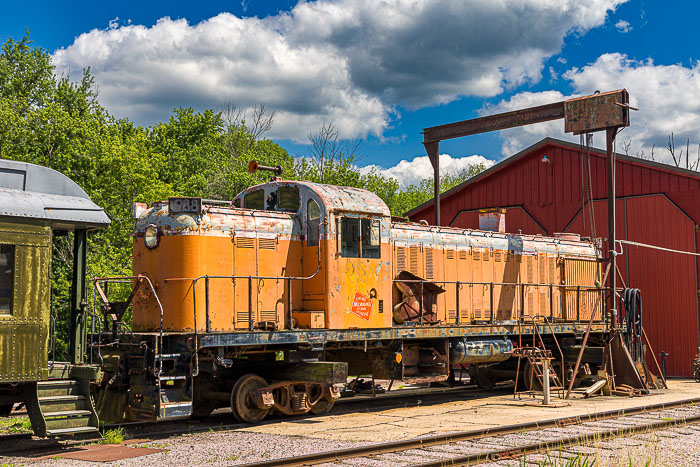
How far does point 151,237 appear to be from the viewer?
12.0 metres

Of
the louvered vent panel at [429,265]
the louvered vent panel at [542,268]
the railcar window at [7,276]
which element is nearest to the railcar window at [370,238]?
the louvered vent panel at [429,265]

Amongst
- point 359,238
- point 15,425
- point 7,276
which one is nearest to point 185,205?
point 7,276

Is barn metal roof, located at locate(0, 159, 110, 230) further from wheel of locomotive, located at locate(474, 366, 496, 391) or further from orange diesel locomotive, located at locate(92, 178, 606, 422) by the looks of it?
wheel of locomotive, located at locate(474, 366, 496, 391)

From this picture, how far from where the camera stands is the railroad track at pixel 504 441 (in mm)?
8703

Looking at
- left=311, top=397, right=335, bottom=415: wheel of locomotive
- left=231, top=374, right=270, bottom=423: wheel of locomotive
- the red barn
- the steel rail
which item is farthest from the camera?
the red barn

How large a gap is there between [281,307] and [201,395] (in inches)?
82.6

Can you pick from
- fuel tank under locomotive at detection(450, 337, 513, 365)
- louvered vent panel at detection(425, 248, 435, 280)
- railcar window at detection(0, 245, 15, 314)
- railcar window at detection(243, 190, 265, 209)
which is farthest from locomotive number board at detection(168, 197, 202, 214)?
fuel tank under locomotive at detection(450, 337, 513, 365)

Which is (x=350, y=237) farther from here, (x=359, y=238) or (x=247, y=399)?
(x=247, y=399)

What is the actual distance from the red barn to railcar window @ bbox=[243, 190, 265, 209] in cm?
1204

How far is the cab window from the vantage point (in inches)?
514

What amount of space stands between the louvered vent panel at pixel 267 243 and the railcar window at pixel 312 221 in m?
0.67

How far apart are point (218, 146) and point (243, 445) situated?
128ft

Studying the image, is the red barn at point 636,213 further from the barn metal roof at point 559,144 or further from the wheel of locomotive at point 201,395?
the wheel of locomotive at point 201,395

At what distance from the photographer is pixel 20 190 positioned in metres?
9.71
